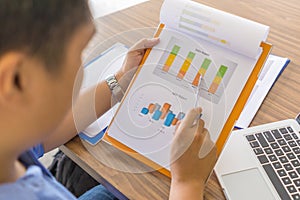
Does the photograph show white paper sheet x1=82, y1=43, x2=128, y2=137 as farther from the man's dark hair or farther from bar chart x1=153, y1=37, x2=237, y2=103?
the man's dark hair

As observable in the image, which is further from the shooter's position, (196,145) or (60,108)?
(196,145)

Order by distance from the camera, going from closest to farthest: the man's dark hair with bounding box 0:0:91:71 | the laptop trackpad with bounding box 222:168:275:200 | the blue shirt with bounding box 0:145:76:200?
the man's dark hair with bounding box 0:0:91:71 → the blue shirt with bounding box 0:145:76:200 → the laptop trackpad with bounding box 222:168:275:200

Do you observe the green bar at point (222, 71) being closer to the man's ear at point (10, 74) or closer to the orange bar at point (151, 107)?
the orange bar at point (151, 107)

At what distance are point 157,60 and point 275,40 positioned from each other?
1.17 feet

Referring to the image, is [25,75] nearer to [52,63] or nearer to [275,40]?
[52,63]

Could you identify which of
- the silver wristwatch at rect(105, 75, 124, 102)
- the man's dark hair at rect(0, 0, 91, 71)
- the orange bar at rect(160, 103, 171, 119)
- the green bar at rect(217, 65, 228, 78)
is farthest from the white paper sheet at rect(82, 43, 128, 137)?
the man's dark hair at rect(0, 0, 91, 71)

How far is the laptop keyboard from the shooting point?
635 mm

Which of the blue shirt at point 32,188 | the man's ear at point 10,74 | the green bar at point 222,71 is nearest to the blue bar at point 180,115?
the green bar at point 222,71

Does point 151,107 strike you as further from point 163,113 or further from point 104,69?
point 104,69

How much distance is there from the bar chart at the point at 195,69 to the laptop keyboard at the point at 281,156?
0.12m

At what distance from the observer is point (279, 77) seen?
0.84 m

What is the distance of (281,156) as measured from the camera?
678 mm

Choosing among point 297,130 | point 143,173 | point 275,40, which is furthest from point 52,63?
point 275,40

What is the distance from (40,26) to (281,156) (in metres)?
0.50
